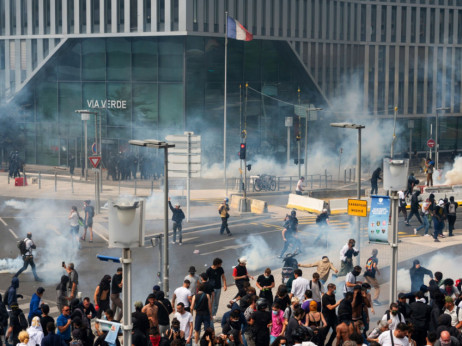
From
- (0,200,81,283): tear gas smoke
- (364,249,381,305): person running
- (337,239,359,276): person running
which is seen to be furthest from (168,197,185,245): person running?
(364,249,381,305): person running

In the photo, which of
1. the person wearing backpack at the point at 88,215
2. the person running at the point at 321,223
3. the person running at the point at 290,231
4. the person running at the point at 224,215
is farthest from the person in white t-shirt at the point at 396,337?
the person wearing backpack at the point at 88,215

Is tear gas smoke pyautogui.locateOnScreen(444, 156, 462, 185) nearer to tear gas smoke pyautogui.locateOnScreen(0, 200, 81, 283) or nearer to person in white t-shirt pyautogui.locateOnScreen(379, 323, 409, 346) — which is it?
tear gas smoke pyautogui.locateOnScreen(0, 200, 81, 283)

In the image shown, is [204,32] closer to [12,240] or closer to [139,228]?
[12,240]

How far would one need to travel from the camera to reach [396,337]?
14.2 metres

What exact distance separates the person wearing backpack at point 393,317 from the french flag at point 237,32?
3942 cm

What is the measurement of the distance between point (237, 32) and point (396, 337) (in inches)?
1627

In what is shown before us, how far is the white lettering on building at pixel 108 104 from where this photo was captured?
5919 cm

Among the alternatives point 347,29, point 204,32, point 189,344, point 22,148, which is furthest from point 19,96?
point 189,344

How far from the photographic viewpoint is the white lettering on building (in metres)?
59.2

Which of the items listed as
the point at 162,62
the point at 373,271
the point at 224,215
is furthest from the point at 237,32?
the point at 373,271

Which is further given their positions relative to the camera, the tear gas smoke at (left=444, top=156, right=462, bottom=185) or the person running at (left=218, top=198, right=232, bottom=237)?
the tear gas smoke at (left=444, top=156, right=462, bottom=185)

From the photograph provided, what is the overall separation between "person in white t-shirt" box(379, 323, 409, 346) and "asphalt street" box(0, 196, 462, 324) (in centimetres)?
971

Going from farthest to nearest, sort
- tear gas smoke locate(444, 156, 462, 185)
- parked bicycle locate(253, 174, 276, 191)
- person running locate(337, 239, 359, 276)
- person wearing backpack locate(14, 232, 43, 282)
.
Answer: tear gas smoke locate(444, 156, 462, 185)
parked bicycle locate(253, 174, 276, 191)
person wearing backpack locate(14, 232, 43, 282)
person running locate(337, 239, 359, 276)

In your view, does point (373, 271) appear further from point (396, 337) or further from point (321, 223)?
point (321, 223)
